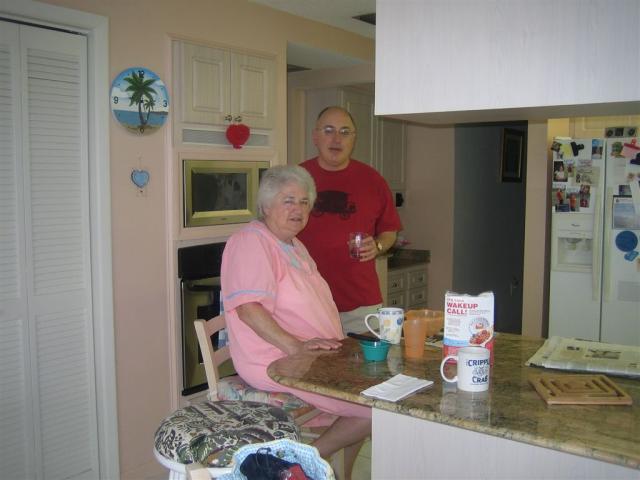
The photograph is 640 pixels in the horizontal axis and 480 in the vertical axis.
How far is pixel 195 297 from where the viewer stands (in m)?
3.14

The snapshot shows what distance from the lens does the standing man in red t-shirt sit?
291cm

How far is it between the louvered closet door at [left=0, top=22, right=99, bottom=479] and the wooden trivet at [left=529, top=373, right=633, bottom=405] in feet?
6.40

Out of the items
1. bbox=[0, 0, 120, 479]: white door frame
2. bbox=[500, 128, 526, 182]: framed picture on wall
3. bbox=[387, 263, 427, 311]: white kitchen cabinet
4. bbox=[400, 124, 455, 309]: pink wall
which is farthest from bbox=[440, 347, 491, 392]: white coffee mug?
bbox=[500, 128, 526, 182]: framed picture on wall

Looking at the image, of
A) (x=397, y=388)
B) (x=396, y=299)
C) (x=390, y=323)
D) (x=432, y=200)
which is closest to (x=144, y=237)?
(x=390, y=323)

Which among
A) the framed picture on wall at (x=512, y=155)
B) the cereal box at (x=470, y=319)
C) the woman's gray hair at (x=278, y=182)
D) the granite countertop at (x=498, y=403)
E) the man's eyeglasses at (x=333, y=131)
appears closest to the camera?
the granite countertop at (x=498, y=403)

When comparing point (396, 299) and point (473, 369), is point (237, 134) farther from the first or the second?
point (396, 299)

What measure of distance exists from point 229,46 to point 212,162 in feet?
2.00

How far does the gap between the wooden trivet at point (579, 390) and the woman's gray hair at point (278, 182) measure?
1.13 metres

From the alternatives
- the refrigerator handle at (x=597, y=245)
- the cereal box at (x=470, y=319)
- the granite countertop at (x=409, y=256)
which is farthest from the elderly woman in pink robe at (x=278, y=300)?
the granite countertop at (x=409, y=256)

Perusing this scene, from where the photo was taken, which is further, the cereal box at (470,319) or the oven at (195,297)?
the oven at (195,297)

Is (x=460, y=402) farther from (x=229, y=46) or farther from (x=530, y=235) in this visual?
(x=530, y=235)

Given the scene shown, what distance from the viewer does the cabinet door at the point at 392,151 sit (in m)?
5.12

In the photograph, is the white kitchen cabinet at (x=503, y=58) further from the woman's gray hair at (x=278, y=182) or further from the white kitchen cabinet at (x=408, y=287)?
the white kitchen cabinet at (x=408, y=287)

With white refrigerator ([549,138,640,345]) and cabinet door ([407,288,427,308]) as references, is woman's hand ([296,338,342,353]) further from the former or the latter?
cabinet door ([407,288,427,308])
